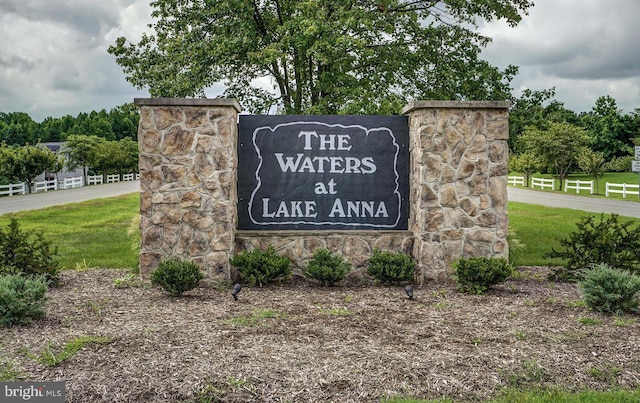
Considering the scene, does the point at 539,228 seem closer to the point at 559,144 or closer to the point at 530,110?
the point at 530,110

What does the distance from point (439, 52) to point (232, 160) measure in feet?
23.5

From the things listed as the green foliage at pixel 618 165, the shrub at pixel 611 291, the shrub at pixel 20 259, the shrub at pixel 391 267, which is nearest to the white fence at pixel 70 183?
the shrub at pixel 20 259

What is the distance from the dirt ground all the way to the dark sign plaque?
55.9 inches

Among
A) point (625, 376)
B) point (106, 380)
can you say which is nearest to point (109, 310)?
point (106, 380)

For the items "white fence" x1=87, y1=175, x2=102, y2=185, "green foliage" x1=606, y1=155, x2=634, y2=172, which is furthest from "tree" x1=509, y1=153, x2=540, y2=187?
"white fence" x1=87, y1=175, x2=102, y2=185

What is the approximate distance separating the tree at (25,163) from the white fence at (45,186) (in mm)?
497

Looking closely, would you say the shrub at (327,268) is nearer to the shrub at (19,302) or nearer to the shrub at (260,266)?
the shrub at (260,266)

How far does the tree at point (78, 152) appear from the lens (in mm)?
53750

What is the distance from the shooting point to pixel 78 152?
176 ft

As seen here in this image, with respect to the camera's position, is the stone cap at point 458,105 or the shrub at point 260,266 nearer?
the shrub at point 260,266

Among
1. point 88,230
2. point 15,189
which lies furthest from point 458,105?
point 15,189

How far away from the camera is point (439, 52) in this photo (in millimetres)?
12938

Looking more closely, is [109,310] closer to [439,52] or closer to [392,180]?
[392,180]

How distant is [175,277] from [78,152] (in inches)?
2034
